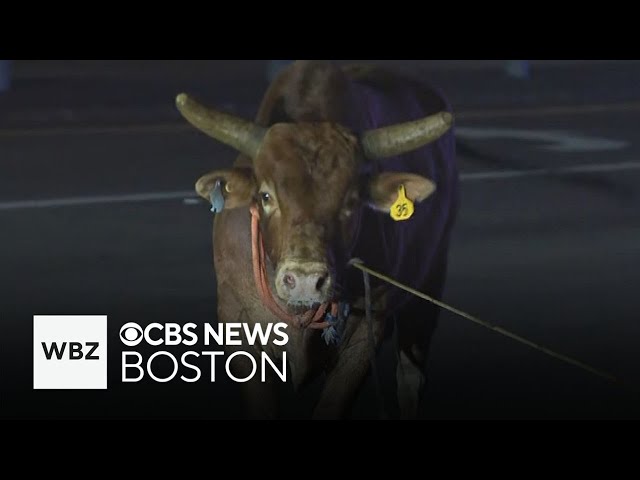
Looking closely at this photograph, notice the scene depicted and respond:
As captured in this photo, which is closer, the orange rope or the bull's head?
the bull's head

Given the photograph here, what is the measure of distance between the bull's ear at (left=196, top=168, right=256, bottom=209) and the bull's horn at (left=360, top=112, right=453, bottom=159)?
0.49 meters

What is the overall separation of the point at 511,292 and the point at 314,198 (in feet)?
14.0

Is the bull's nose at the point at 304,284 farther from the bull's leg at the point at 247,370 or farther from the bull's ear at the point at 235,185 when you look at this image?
the bull's leg at the point at 247,370

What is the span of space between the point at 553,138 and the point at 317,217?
9385 mm

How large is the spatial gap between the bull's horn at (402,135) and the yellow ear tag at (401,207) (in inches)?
6.7

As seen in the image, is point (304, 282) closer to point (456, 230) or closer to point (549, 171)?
point (456, 230)

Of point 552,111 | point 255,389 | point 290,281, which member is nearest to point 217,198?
point 290,281

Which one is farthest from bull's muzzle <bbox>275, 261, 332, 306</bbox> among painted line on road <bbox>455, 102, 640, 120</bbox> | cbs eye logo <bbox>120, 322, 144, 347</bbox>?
painted line on road <bbox>455, 102, 640, 120</bbox>

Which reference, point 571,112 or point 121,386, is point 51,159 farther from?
point 121,386

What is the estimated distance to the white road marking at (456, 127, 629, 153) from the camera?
1688 centimetres

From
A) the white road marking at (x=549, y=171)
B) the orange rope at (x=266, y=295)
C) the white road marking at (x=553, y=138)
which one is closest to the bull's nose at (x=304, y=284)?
the orange rope at (x=266, y=295)

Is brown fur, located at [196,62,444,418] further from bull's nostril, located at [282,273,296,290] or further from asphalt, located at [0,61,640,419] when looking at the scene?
asphalt, located at [0,61,640,419]

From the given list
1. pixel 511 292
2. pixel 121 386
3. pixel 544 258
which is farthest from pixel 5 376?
pixel 544 258
